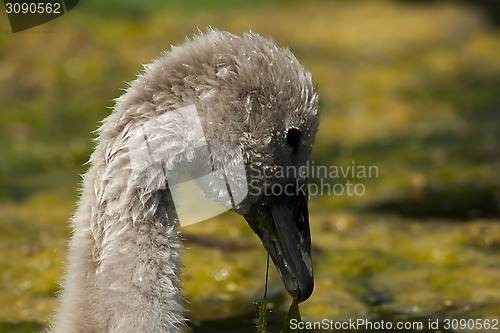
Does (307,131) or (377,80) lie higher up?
(377,80)

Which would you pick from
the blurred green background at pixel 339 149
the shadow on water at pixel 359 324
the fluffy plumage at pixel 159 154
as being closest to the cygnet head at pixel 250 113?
the fluffy plumage at pixel 159 154

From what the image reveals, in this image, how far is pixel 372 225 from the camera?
7977 mm

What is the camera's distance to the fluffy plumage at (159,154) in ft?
15.1

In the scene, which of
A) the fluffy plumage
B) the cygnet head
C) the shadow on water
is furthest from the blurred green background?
Answer: the cygnet head

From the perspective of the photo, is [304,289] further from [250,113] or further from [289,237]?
[250,113]

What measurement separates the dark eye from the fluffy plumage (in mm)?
23

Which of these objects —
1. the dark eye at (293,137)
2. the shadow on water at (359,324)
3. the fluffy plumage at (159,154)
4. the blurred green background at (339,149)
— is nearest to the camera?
the fluffy plumage at (159,154)

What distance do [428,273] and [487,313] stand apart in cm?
85

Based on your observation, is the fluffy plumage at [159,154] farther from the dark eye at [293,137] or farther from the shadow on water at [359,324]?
the shadow on water at [359,324]

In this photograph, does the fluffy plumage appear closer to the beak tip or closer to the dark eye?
the dark eye

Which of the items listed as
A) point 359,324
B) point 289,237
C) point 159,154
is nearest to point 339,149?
point 359,324

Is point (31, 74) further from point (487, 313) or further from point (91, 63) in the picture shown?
point (487, 313)

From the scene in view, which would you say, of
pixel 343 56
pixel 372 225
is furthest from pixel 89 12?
pixel 372 225

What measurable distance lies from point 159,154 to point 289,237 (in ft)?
2.55
